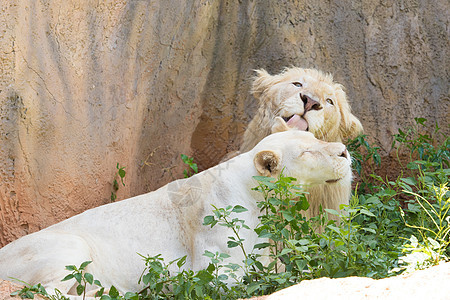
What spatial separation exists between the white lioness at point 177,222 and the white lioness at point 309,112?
2.13ft

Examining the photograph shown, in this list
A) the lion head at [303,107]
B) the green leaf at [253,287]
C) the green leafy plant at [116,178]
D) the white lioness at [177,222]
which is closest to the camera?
the green leaf at [253,287]

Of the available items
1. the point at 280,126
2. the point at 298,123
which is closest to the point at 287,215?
the point at 280,126

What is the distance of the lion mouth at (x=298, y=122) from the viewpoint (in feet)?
17.4

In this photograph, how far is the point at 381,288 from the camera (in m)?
2.64

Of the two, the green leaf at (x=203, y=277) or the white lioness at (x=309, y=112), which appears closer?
the green leaf at (x=203, y=277)

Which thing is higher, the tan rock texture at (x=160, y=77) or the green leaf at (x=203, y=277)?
the tan rock texture at (x=160, y=77)

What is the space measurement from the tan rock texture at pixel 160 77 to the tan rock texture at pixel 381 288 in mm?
2985

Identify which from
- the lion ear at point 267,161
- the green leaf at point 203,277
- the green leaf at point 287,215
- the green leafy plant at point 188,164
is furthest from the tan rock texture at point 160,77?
the green leaf at point 287,215

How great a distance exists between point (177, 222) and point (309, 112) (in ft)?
5.13

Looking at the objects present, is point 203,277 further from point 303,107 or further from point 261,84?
point 261,84

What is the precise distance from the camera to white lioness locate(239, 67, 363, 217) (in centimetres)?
532

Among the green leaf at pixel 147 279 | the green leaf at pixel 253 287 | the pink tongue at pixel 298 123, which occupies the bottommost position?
the green leaf at pixel 253 287

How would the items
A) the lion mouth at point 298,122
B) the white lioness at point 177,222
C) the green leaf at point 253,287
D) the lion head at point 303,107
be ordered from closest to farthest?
the green leaf at point 253,287 → the white lioness at point 177,222 → the lion mouth at point 298,122 → the lion head at point 303,107

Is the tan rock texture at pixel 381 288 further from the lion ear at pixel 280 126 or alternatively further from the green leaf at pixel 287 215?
the lion ear at pixel 280 126
